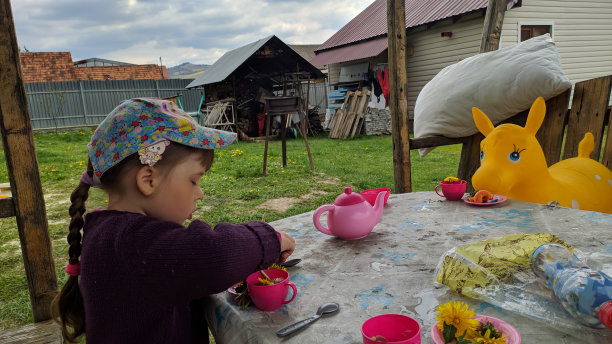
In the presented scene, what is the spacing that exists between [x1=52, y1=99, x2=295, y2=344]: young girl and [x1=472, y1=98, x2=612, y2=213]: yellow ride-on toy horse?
4.15 ft

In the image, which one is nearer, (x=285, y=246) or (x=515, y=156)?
(x=285, y=246)

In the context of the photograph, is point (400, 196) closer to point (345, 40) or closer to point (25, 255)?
point (25, 255)

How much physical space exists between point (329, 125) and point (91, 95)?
9.91 m

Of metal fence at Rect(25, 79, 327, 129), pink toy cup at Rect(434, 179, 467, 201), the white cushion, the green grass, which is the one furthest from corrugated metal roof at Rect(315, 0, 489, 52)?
pink toy cup at Rect(434, 179, 467, 201)

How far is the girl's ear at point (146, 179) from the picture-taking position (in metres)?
1.15

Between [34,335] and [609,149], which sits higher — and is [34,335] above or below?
below

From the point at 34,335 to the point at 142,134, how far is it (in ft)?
5.42

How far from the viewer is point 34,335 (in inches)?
83.9

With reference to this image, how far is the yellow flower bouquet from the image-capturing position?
0.79m

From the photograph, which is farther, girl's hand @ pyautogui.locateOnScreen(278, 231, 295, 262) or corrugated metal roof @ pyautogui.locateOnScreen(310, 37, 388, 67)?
corrugated metal roof @ pyautogui.locateOnScreen(310, 37, 388, 67)

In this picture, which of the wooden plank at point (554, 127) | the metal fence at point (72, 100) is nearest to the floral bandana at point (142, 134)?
the wooden plank at point (554, 127)

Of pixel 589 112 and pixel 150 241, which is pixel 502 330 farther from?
pixel 589 112

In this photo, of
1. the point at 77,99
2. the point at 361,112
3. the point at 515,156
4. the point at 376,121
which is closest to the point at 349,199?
the point at 515,156

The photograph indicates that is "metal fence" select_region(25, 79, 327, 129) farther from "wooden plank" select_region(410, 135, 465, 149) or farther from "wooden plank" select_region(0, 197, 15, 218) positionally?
"wooden plank" select_region(0, 197, 15, 218)
